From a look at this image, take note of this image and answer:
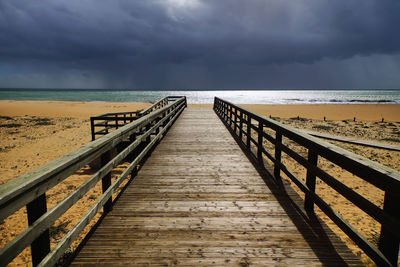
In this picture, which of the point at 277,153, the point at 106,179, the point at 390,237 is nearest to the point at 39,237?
the point at 106,179

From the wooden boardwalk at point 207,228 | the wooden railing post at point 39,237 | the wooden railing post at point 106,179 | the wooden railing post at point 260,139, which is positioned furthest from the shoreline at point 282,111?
the wooden railing post at point 39,237

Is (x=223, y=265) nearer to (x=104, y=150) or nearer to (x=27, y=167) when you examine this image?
(x=104, y=150)

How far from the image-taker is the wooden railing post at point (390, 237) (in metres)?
1.81

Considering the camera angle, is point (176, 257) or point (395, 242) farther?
point (176, 257)

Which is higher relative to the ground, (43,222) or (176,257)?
(43,222)

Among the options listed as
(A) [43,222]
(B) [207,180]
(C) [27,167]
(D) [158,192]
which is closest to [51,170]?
(A) [43,222]

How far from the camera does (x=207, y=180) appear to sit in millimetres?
4566

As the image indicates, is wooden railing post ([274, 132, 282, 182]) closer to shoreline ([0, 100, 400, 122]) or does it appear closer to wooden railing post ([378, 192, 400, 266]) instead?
wooden railing post ([378, 192, 400, 266])

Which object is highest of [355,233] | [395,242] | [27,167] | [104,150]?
[104,150]

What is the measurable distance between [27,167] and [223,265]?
9.62 m

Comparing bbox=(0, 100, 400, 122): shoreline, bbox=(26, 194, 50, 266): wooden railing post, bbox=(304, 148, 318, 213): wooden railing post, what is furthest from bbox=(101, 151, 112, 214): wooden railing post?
bbox=(0, 100, 400, 122): shoreline

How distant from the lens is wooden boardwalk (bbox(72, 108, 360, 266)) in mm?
2398

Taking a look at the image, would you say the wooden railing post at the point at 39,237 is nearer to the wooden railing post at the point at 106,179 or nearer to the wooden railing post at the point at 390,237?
the wooden railing post at the point at 106,179

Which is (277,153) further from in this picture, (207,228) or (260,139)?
(207,228)
